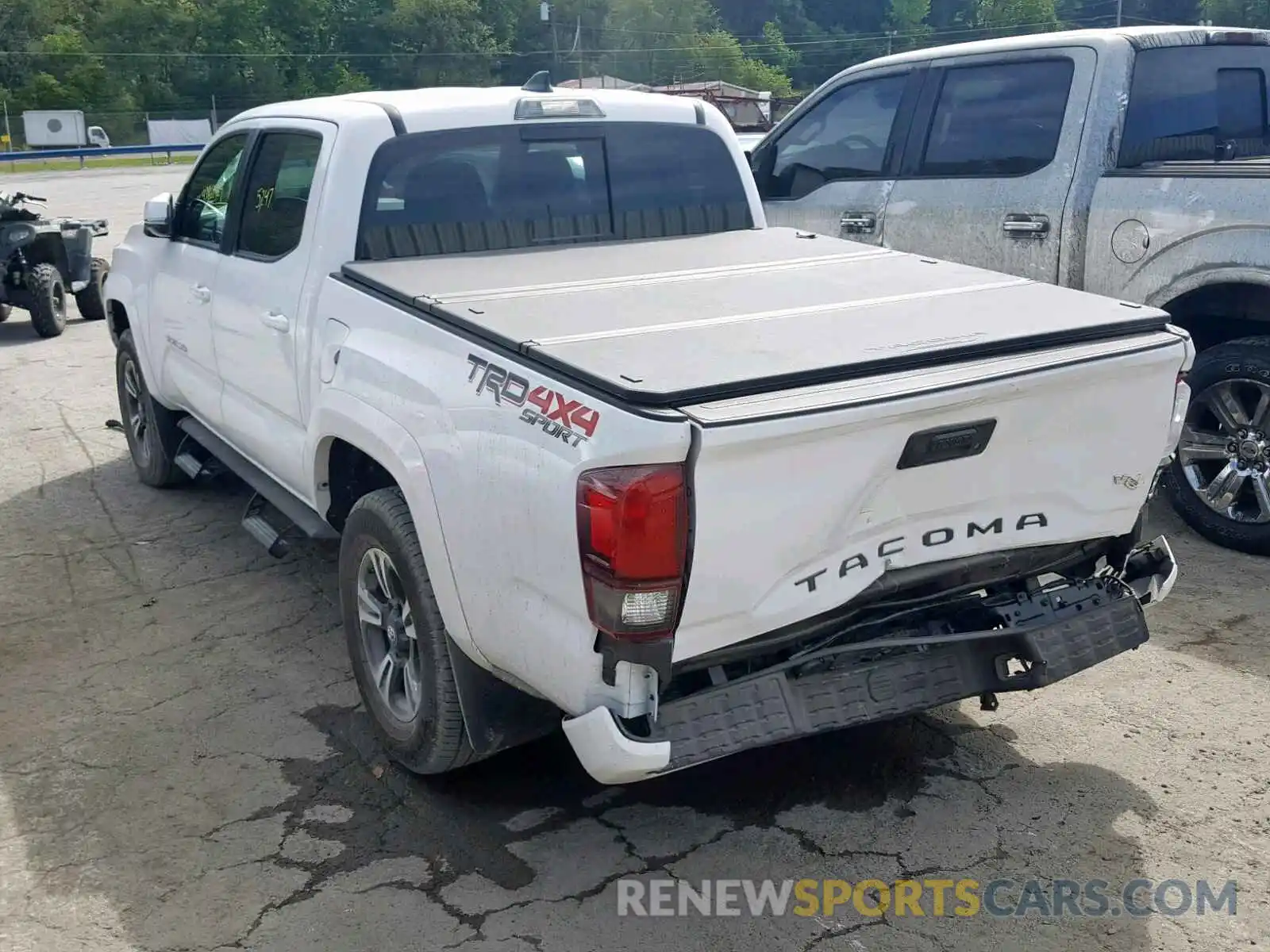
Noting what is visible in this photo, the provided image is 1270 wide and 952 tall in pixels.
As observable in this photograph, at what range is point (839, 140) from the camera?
22.4ft

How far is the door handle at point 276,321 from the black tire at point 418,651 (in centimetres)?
85

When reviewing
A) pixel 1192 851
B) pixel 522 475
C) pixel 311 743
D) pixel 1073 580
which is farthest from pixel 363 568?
pixel 1192 851

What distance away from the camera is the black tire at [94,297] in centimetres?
1191

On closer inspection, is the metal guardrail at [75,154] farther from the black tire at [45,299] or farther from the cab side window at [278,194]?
the cab side window at [278,194]

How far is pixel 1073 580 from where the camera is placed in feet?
11.8

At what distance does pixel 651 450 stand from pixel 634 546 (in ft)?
0.69

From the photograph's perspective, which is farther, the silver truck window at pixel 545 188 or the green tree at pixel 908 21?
the green tree at pixel 908 21

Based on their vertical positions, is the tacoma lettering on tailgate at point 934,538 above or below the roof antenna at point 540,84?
below

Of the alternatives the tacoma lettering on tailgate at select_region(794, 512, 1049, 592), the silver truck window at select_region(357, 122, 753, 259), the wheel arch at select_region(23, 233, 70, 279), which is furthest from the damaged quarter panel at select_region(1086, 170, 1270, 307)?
the wheel arch at select_region(23, 233, 70, 279)

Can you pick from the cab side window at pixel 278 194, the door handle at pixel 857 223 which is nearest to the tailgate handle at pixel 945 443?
the cab side window at pixel 278 194

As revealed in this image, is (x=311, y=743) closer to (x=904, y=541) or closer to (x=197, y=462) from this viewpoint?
(x=904, y=541)

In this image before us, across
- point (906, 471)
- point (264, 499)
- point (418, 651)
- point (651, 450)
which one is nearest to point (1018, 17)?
point (264, 499)

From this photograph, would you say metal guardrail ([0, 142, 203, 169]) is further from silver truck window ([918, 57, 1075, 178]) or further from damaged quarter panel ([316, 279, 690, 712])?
Result: damaged quarter panel ([316, 279, 690, 712])

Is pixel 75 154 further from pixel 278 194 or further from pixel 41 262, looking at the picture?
pixel 278 194
